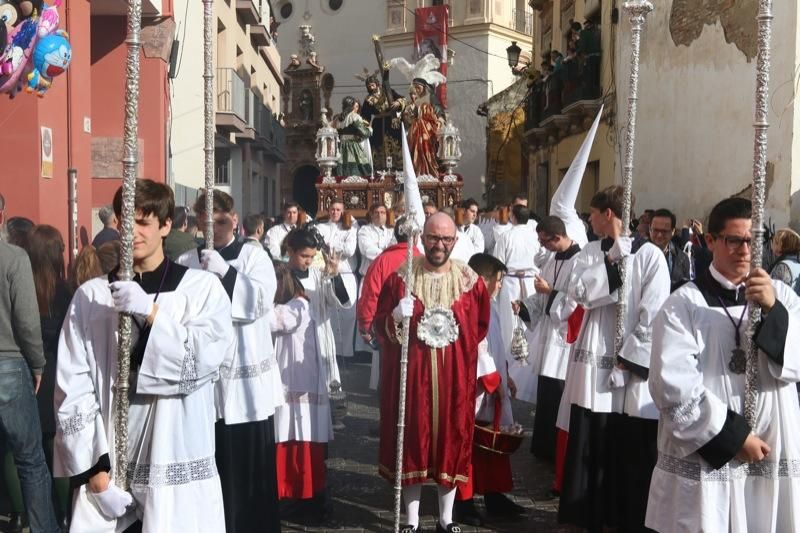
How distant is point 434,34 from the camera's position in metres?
37.9

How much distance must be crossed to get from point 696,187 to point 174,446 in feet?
39.9

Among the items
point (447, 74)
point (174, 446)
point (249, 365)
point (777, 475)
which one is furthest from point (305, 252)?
point (447, 74)

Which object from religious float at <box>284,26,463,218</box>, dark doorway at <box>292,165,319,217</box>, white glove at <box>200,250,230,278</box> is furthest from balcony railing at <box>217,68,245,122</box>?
dark doorway at <box>292,165,319,217</box>

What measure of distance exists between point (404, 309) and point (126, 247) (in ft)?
7.23

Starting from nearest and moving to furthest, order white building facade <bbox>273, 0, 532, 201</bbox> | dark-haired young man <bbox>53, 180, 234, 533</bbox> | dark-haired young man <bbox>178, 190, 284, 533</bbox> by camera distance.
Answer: dark-haired young man <bbox>53, 180, 234, 533</bbox> → dark-haired young man <bbox>178, 190, 284, 533</bbox> → white building facade <bbox>273, 0, 532, 201</bbox>

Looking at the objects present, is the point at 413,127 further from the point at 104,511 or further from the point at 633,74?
the point at 104,511

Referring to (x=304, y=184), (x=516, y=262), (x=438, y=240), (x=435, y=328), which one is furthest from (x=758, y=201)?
(x=304, y=184)

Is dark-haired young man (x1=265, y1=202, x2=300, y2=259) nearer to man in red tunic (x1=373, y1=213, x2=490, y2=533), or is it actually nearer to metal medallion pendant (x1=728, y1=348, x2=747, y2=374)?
man in red tunic (x1=373, y1=213, x2=490, y2=533)

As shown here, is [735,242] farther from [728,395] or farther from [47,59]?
[47,59]

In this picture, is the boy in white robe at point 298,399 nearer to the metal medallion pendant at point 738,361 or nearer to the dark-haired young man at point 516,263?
the metal medallion pendant at point 738,361

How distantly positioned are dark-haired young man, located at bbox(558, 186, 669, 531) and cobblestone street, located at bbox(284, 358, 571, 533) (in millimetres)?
452

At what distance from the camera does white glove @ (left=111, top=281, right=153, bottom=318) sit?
11.4ft

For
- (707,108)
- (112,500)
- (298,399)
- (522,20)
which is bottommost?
(298,399)

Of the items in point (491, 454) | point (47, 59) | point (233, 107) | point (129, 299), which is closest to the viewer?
point (129, 299)
